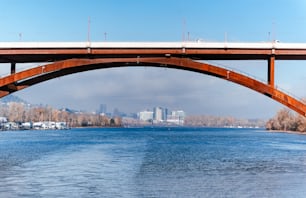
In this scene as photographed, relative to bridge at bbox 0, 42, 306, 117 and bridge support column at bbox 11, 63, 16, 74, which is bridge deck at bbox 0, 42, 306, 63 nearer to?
bridge at bbox 0, 42, 306, 117

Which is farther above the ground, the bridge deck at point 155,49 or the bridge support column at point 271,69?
the bridge deck at point 155,49

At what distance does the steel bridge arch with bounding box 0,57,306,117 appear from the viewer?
97.9 ft

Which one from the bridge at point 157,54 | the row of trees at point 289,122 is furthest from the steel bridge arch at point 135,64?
the row of trees at point 289,122

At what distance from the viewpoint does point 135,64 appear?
33.6 metres

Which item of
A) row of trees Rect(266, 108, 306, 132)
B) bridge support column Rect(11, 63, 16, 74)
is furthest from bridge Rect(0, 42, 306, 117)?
row of trees Rect(266, 108, 306, 132)

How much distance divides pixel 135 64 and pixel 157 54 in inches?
101

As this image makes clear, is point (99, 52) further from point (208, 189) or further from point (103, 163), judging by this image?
point (208, 189)

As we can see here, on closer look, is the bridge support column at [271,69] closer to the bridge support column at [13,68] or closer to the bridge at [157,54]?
the bridge at [157,54]

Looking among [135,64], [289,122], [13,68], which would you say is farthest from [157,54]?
[289,122]

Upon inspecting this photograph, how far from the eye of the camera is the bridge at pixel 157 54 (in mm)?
30406

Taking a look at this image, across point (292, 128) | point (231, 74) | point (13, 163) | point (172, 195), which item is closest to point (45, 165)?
point (13, 163)

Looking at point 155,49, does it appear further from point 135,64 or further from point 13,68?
point 13,68

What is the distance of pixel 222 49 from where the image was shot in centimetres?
3122

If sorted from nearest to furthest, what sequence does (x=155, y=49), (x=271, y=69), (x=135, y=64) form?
(x=271, y=69) < (x=155, y=49) < (x=135, y=64)
